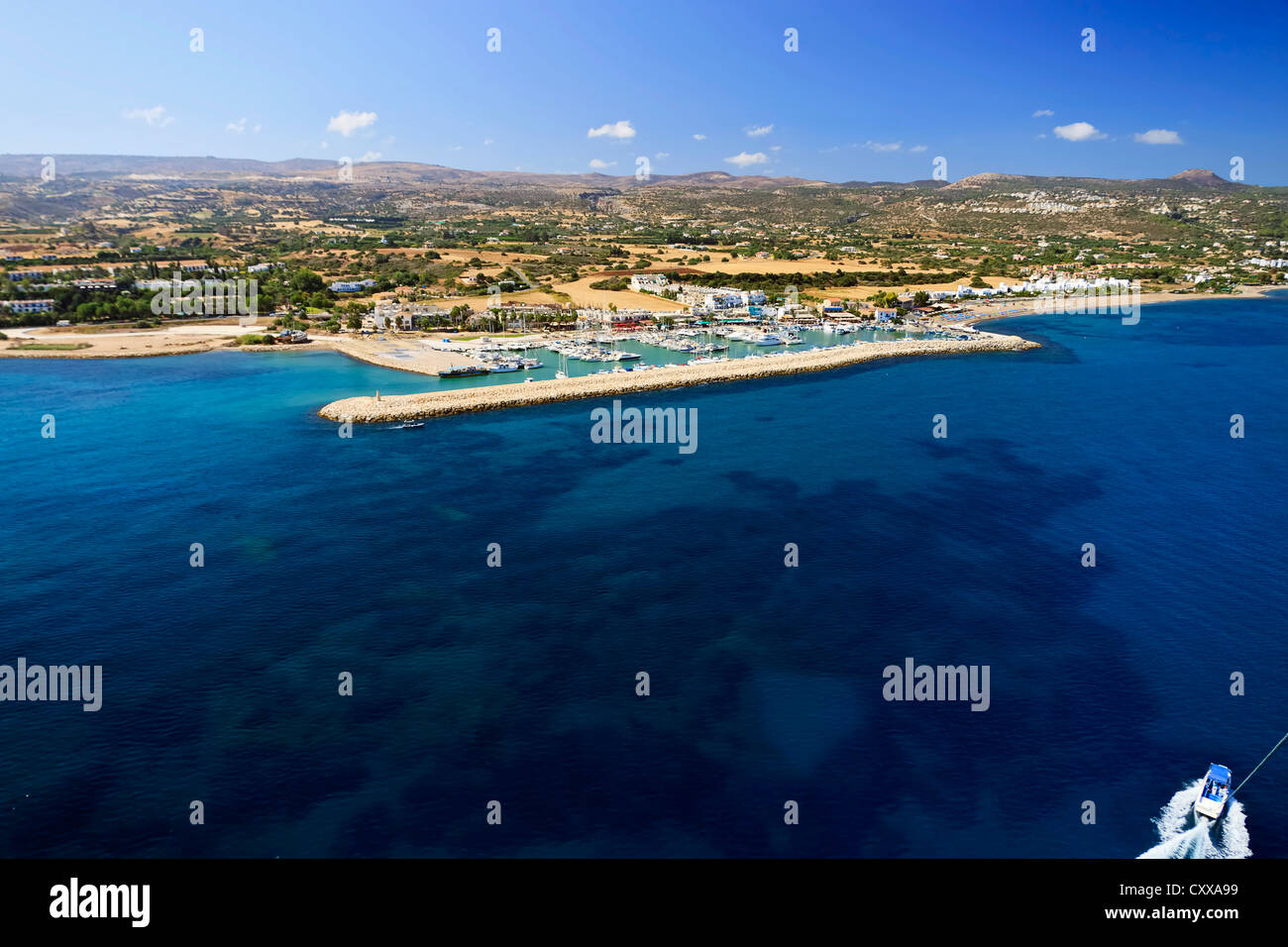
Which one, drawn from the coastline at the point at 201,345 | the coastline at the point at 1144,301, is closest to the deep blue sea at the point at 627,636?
the coastline at the point at 201,345

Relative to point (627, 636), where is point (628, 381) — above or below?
above

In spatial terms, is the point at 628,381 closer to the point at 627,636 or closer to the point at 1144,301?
the point at 627,636

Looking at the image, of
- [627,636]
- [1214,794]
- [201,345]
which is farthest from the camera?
[201,345]

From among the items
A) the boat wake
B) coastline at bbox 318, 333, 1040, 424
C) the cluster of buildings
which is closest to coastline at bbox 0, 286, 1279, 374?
coastline at bbox 318, 333, 1040, 424

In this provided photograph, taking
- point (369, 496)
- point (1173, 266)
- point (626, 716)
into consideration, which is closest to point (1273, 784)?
point (626, 716)

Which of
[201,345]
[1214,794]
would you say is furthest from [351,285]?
[1214,794]

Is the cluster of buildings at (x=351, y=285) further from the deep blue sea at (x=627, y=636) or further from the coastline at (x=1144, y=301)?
the coastline at (x=1144, y=301)

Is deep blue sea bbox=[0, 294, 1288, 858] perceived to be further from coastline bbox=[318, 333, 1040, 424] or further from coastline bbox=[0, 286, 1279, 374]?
coastline bbox=[0, 286, 1279, 374]
